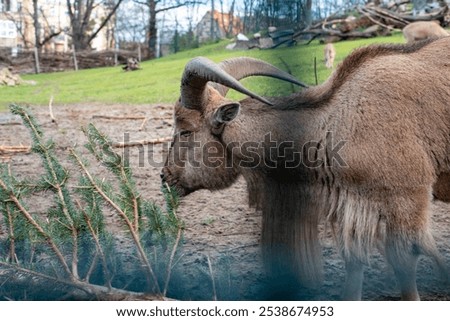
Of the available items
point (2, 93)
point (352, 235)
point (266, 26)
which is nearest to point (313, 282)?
point (352, 235)

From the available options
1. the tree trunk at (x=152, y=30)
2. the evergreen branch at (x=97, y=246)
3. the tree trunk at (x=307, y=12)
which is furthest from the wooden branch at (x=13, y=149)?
the tree trunk at (x=307, y=12)

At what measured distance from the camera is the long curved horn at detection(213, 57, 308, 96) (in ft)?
14.4

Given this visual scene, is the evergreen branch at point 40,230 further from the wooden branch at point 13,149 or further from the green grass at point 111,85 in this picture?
the green grass at point 111,85

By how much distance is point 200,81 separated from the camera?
13.1ft

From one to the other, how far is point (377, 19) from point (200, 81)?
919 cm

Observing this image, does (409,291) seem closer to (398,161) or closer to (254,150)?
(398,161)

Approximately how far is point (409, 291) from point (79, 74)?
10572 millimetres

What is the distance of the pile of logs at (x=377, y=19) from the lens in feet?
32.8

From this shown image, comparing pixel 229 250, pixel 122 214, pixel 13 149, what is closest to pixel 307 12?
pixel 122 214

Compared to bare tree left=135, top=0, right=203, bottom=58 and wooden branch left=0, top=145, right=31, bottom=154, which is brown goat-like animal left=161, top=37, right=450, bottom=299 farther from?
wooden branch left=0, top=145, right=31, bottom=154

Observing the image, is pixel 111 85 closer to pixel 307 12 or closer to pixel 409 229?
pixel 307 12

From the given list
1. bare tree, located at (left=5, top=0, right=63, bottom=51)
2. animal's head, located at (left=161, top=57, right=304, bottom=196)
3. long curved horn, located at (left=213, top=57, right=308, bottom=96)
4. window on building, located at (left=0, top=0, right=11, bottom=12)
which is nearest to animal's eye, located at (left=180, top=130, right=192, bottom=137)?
animal's head, located at (left=161, top=57, right=304, bottom=196)

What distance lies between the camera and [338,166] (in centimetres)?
371

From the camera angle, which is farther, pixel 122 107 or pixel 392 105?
pixel 122 107
